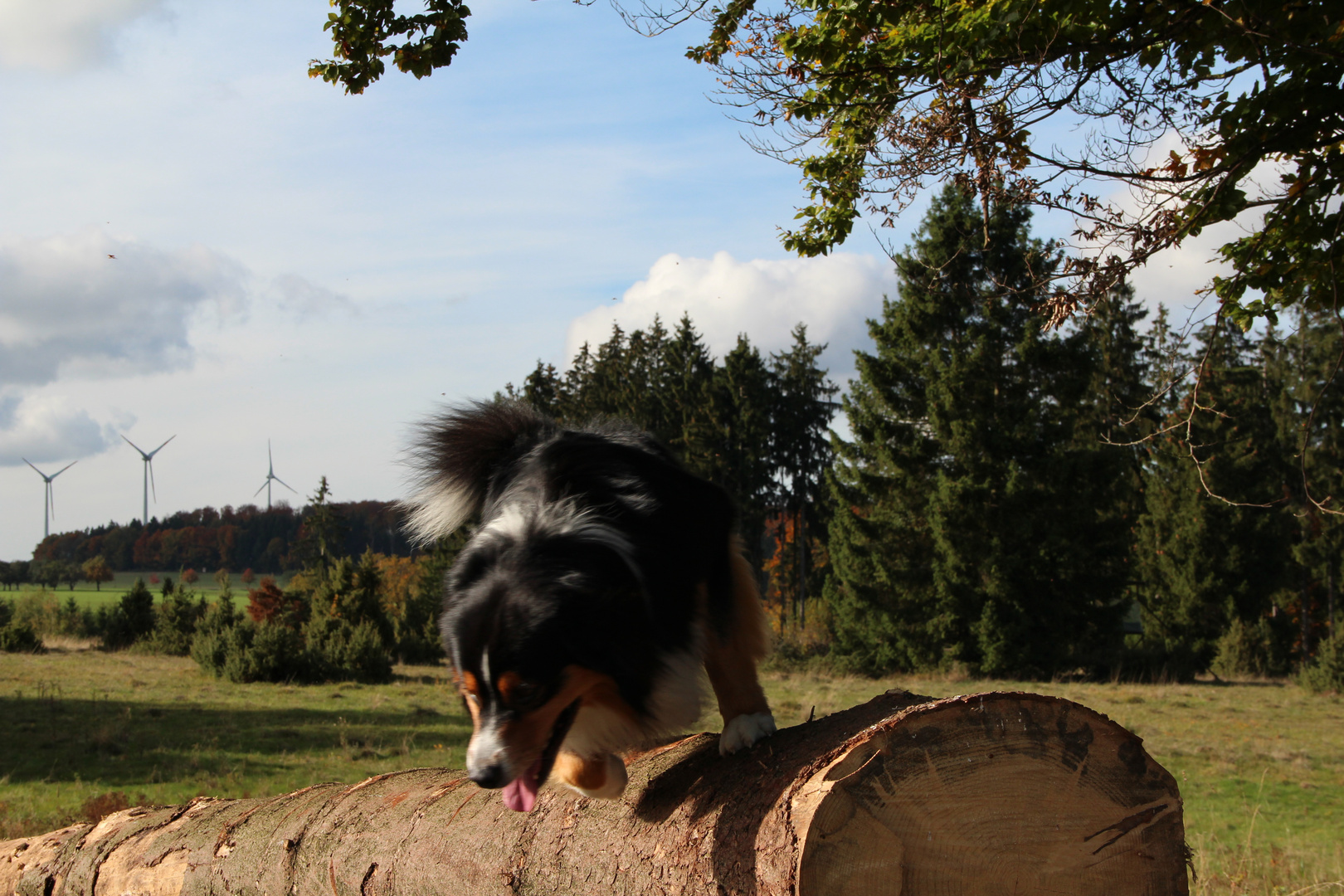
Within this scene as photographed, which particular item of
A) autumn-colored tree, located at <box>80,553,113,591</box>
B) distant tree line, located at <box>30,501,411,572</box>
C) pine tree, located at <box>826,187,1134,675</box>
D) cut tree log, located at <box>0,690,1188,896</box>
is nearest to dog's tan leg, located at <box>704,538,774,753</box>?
cut tree log, located at <box>0,690,1188,896</box>

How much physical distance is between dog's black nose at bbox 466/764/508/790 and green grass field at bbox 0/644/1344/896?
4401 millimetres

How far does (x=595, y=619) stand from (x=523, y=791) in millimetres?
627

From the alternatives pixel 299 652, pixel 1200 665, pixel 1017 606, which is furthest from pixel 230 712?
pixel 1200 665

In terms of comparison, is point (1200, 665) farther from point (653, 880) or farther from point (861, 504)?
point (653, 880)

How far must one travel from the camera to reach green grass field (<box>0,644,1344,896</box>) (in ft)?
29.7

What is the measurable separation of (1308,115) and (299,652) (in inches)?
927

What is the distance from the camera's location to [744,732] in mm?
3154

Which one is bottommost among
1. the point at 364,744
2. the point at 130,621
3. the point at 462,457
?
the point at 364,744

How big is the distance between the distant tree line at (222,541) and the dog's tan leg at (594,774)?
49.4 m

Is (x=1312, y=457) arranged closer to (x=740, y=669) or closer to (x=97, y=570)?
(x=740, y=669)

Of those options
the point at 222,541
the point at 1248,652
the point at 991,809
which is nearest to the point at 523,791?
the point at 991,809

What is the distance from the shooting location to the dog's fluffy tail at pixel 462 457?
4.35 meters

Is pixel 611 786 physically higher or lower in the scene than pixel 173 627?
higher

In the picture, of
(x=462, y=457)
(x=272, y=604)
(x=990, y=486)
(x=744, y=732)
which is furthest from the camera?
(x=272, y=604)
